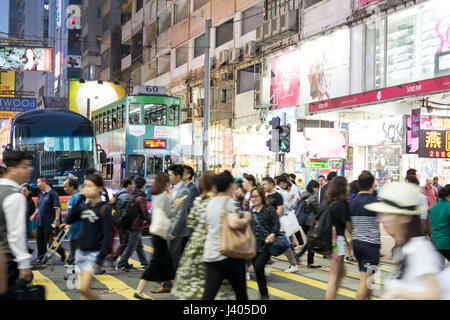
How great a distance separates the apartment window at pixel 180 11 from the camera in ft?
144

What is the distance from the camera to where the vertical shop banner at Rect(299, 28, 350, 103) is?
23.3m

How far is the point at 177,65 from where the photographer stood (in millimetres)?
44406

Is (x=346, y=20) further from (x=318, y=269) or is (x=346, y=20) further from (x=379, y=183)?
Answer: (x=318, y=269)

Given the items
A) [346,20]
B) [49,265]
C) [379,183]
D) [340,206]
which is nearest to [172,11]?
[346,20]

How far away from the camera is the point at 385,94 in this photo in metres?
20.8

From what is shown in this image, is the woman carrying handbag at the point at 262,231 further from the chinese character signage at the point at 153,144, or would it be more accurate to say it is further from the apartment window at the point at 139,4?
the apartment window at the point at 139,4

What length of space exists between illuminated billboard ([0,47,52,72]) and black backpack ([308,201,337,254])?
122ft

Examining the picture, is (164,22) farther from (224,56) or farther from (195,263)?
(195,263)

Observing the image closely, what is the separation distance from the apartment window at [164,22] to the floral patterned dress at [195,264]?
41416mm

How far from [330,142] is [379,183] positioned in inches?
123

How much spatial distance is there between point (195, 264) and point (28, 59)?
125 feet

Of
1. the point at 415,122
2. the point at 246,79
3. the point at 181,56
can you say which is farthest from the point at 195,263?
the point at 181,56

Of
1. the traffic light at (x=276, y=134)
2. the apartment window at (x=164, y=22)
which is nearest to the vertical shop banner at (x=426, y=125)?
the traffic light at (x=276, y=134)

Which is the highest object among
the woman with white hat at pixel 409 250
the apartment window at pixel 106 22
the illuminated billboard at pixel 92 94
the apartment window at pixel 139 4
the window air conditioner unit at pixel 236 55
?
the apartment window at pixel 106 22
